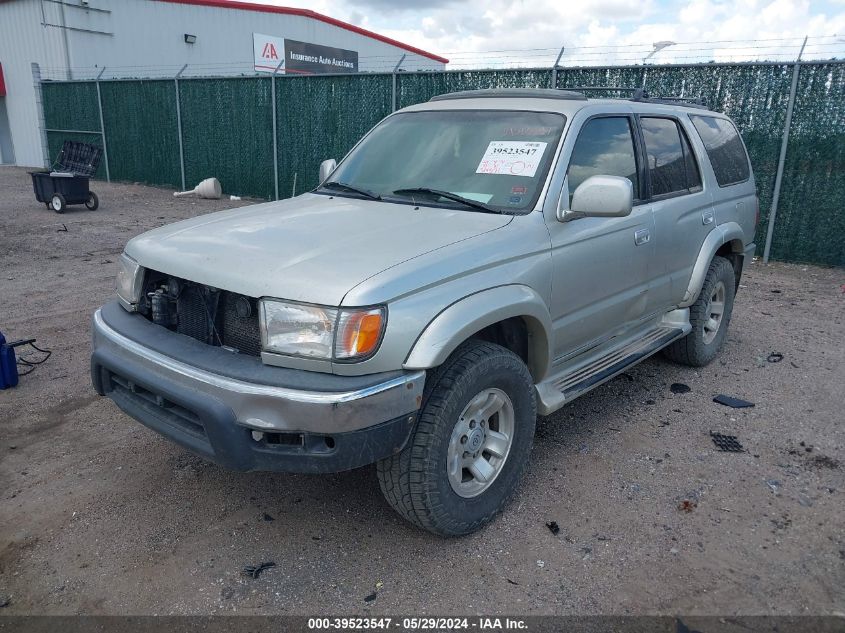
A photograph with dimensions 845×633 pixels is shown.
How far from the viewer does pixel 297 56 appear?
3041cm

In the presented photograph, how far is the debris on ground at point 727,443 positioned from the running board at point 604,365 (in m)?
0.66

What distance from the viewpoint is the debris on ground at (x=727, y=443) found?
408 cm

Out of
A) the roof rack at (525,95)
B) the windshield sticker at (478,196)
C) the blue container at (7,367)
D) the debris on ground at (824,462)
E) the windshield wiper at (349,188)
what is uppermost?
the roof rack at (525,95)

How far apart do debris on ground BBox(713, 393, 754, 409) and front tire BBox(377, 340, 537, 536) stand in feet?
6.89

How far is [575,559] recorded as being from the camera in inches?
119

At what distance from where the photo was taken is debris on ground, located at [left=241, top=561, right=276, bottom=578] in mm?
2908

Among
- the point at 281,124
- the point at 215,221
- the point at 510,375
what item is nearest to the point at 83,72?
the point at 281,124

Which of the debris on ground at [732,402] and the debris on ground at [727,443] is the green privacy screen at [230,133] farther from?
the debris on ground at [727,443]

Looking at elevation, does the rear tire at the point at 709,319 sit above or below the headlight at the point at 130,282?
below

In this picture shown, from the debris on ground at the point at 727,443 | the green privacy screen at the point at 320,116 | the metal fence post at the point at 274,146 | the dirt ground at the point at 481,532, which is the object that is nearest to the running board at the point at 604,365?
the dirt ground at the point at 481,532

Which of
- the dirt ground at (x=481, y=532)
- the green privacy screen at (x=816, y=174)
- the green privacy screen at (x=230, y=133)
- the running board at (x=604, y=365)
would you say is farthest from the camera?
the green privacy screen at (x=230, y=133)

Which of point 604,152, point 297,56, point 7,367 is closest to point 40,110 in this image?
point 297,56

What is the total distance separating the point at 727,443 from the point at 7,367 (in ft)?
15.8

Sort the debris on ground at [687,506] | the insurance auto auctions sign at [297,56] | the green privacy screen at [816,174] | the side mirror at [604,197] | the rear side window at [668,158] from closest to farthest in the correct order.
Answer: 1. the side mirror at [604,197]
2. the debris on ground at [687,506]
3. the rear side window at [668,158]
4. the green privacy screen at [816,174]
5. the insurance auto auctions sign at [297,56]
